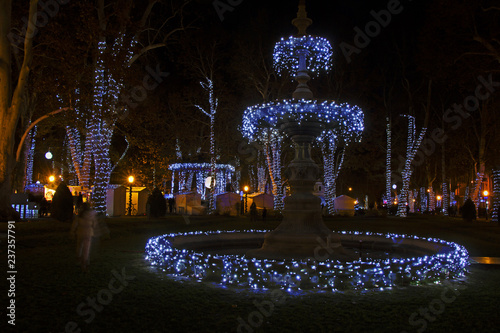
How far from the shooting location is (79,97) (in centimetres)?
2009

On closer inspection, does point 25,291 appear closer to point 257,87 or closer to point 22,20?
point 22,20

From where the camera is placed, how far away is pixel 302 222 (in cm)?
1091

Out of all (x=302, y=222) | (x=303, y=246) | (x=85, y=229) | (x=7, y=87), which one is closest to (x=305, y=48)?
(x=302, y=222)

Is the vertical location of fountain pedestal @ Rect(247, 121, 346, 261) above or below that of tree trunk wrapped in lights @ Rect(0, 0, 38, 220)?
below

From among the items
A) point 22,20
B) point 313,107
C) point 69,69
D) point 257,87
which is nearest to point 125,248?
point 313,107

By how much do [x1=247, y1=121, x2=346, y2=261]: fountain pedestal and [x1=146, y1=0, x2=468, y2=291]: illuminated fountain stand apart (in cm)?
2

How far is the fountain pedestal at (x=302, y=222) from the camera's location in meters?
10.4

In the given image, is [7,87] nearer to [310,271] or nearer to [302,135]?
[302,135]

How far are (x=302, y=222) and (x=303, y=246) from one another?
0.73 metres

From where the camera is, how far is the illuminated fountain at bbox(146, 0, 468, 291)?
24.6 feet

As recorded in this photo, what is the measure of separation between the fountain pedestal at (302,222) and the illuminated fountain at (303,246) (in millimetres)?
25

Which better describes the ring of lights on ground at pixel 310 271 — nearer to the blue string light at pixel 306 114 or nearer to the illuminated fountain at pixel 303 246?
the illuminated fountain at pixel 303 246

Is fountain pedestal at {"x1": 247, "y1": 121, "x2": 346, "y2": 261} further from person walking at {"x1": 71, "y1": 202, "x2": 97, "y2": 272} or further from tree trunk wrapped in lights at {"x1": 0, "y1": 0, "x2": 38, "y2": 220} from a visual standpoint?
tree trunk wrapped in lights at {"x1": 0, "y1": 0, "x2": 38, "y2": 220}

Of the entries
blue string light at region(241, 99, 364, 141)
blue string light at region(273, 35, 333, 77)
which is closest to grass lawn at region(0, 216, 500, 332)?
blue string light at region(241, 99, 364, 141)
